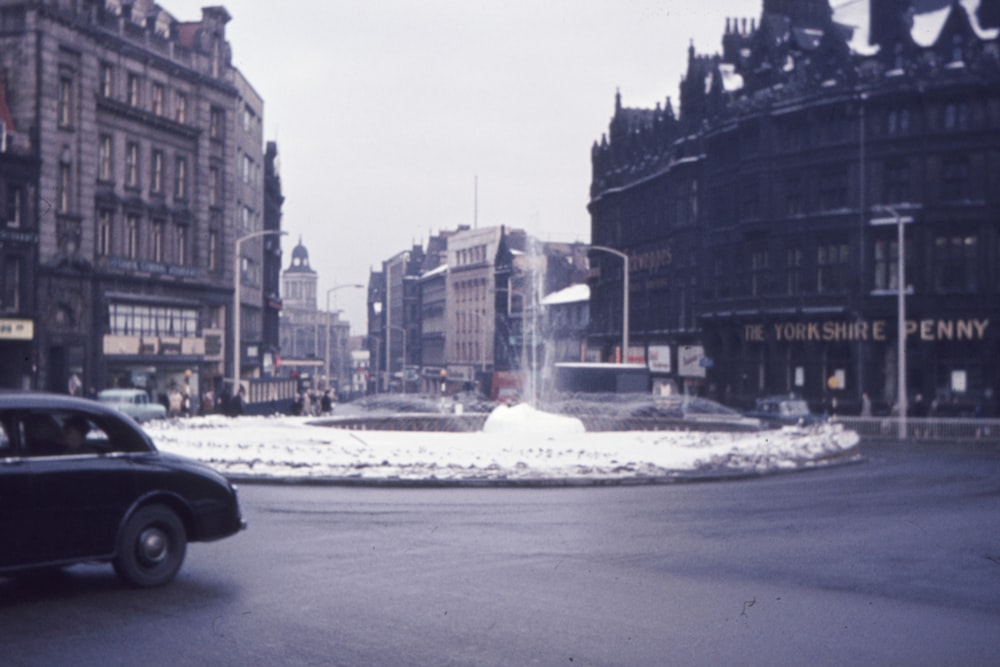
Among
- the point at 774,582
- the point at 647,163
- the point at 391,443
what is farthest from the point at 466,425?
the point at 647,163

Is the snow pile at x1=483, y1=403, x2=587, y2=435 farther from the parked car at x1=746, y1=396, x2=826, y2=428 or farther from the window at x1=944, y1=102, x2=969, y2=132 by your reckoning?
the window at x1=944, y1=102, x2=969, y2=132

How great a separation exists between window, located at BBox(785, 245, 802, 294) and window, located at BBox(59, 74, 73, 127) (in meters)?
33.3

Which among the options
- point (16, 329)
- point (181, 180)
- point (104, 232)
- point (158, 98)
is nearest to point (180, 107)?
point (158, 98)

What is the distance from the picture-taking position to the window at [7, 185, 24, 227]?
48844 millimetres

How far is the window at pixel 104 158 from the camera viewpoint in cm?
5616

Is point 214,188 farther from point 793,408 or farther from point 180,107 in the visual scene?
point 793,408

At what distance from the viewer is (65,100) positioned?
5303 centimetres

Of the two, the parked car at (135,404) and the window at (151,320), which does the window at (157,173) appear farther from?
the parked car at (135,404)

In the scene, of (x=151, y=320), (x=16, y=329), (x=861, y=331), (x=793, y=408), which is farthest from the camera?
(x=151, y=320)

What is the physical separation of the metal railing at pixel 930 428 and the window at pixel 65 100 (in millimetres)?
34288

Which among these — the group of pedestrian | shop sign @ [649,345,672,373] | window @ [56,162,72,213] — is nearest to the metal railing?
the group of pedestrian

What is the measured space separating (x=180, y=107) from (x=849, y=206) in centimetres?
3388

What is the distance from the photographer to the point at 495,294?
425ft

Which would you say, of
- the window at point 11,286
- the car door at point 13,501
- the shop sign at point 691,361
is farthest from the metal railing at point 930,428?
the car door at point 13,501
